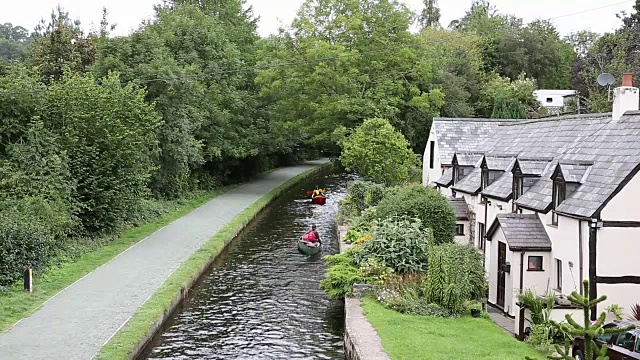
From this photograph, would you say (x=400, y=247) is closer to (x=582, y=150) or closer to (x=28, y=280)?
(x=582, y=150)

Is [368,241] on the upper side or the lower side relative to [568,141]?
lower

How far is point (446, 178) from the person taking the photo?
33.1 meters

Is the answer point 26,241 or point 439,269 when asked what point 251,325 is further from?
point 26,241

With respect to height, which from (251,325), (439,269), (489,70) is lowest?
(251,325)

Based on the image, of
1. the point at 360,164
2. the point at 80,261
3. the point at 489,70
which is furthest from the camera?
the point at 489,70

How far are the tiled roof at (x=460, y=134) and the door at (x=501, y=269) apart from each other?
13.5m

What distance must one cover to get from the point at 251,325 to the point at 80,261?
8.64 m

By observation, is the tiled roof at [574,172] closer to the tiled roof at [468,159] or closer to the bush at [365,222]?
the tiled roof at [468,159]

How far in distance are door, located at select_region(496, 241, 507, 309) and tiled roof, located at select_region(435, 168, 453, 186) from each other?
10.7m

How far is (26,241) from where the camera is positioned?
21.7 metres

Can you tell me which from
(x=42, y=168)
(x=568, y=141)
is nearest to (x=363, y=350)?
(x=568, y=141)

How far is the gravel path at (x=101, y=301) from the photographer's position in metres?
16.0

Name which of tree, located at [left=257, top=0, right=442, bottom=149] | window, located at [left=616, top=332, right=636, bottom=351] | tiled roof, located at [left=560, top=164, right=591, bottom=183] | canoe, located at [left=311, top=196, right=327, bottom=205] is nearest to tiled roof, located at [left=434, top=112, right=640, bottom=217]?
tiled roof, located at [left=560, top=164, right=591, bottom=183]

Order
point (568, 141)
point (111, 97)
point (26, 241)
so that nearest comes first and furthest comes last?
point (26, 241), point (568, 141), point (111, 97)
